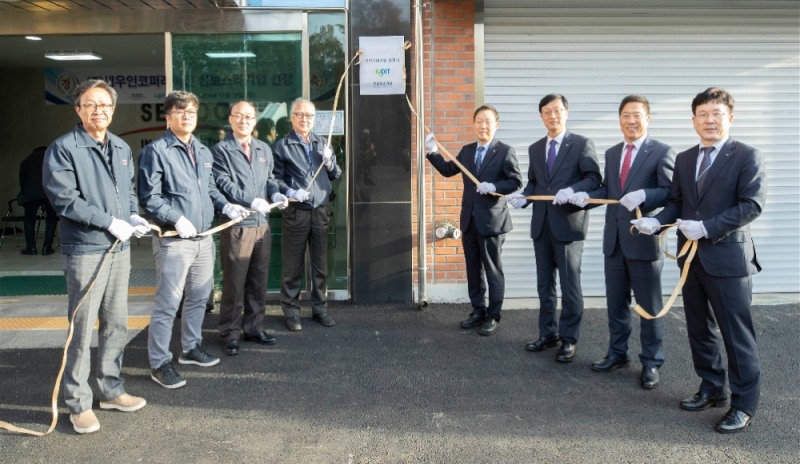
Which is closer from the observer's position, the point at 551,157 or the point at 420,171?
the point at 551,157

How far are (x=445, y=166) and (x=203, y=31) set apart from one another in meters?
2.93

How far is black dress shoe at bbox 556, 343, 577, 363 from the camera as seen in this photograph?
17.0 feet

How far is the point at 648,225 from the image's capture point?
14.3 feet

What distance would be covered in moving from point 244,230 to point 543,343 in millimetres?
2595

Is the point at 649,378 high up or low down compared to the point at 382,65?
down

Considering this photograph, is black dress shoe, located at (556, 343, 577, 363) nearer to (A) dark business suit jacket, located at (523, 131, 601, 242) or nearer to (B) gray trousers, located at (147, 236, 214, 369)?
(A) dark business suit jacket, located at (523, 131, 601, 242)

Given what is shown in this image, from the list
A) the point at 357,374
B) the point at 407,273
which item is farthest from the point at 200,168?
the point at 407,273

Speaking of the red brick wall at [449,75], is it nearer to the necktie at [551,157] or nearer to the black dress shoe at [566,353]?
the necktie at [551,157]

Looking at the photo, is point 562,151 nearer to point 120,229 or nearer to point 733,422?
point 733,422

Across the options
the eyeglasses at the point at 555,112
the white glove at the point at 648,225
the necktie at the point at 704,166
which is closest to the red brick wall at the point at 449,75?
the eyeglasses at the point at 555,112

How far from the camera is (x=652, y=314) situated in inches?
186

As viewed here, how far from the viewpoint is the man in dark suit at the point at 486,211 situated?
582cm

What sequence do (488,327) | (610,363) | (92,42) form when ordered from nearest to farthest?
(610,363)
(488,327)
(92,42)

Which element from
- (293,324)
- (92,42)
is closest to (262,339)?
(293,324)
